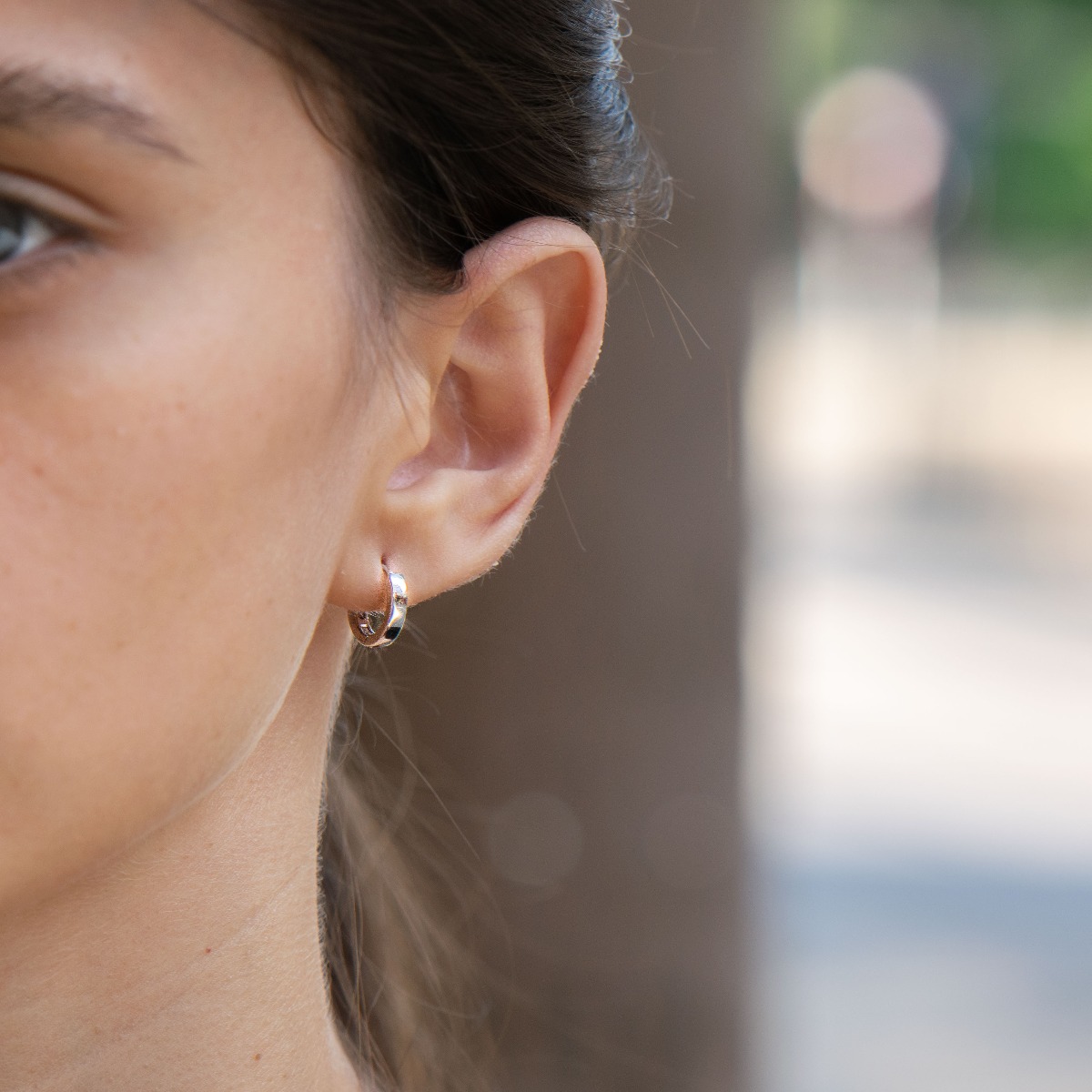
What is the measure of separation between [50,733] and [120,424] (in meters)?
0.23

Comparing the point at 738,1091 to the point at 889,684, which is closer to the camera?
the point at 738,1091

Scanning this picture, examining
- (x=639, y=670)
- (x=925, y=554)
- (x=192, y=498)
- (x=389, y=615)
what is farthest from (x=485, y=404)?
(x=925, y=554)

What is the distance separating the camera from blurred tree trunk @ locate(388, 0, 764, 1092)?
9.09 ft

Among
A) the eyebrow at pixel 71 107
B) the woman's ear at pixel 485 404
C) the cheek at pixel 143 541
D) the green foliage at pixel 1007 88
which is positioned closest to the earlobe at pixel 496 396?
the woman's ear at pixel 485 404

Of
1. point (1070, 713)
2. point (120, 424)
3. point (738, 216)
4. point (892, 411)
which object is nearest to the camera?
point (120, 424)

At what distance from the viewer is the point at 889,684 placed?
7.04 m

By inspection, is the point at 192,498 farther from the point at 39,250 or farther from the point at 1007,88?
the point at 1007,88

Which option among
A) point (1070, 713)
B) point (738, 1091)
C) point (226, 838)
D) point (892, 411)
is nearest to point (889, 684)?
point (1070, 713)

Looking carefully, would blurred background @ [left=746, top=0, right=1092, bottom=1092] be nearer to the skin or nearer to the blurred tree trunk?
the blurred tree trunk

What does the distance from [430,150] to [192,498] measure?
0.39 m

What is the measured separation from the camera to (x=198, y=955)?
135 cm

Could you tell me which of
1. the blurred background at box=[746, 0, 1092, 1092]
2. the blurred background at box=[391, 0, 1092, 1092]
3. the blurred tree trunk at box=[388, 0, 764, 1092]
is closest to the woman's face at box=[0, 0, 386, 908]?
the blurred background at box=[391, 0, 1092, 1092]

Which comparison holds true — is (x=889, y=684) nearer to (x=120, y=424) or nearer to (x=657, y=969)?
(x=657, y=969)

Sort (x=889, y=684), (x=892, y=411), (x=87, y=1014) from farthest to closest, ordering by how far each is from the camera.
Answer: (x=892, y=411), (x=889, y=684), (x=87, y=1014)
